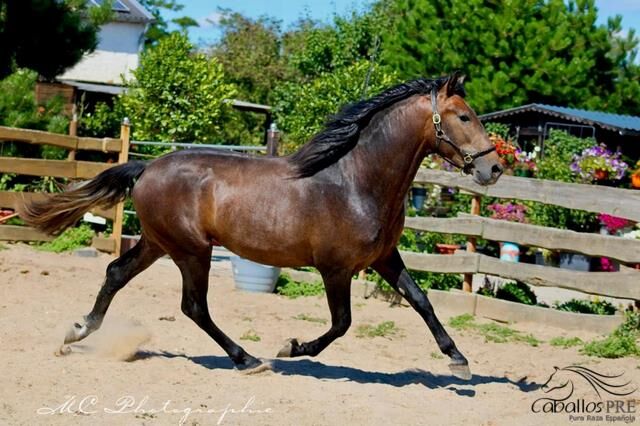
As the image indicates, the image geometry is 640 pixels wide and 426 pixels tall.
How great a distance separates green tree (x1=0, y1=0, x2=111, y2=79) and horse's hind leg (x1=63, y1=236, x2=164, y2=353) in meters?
9.28

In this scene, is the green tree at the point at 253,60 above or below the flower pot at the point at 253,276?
above

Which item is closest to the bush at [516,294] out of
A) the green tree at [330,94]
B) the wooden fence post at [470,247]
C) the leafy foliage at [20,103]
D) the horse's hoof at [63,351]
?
the wooden fence post at [470,247]

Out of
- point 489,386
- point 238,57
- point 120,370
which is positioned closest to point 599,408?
point 489,386

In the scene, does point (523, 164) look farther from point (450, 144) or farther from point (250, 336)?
point (450, 144)

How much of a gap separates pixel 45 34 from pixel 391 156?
10.8m

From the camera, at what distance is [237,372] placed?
6324 millimetres

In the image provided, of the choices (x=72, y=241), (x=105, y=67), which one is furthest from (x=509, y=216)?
(x=105, y=67)

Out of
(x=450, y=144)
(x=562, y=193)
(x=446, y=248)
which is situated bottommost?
(x=446, y=248)

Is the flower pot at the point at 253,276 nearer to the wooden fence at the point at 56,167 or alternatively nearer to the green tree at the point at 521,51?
the wooden fence at the point at 56,167

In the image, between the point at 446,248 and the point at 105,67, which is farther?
the point at 105,67

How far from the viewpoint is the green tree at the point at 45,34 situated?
49.9 ft

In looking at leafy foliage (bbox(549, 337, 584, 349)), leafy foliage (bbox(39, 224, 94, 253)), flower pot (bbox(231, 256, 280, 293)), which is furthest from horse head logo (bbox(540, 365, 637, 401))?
leafy foliage (bbox(39, 224, 94, 253))

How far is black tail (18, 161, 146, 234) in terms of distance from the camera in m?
6.97

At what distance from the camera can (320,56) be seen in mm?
29375
